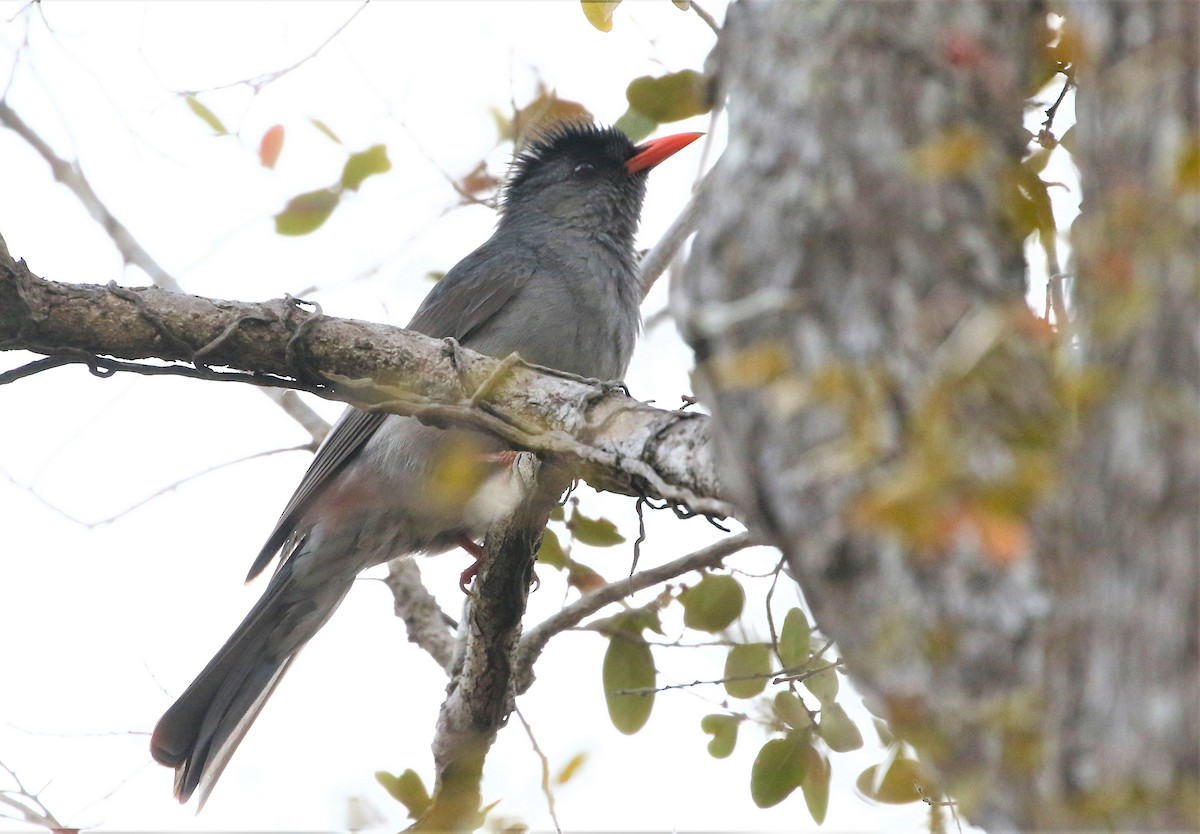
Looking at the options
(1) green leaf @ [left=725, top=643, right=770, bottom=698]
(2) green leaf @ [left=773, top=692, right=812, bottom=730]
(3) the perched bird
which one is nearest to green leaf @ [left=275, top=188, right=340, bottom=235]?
(3) the perched bird

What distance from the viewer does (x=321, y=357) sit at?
11.3 feet

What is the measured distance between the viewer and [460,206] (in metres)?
6.22

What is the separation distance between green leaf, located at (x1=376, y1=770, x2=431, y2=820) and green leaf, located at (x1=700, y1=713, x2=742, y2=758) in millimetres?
1093

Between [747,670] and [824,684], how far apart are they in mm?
343

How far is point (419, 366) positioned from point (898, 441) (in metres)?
2.26

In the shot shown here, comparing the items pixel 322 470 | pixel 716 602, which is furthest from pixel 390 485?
pixel 716 602

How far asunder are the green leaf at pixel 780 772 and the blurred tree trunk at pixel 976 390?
8.03 feet

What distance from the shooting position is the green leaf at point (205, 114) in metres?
5.43

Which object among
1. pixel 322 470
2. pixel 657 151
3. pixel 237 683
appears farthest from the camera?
pixel 657 151

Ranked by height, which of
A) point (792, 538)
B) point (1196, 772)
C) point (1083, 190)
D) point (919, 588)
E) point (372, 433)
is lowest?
point (1196, 772)

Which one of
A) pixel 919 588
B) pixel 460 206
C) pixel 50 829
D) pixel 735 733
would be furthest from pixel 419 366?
pixel 460 206

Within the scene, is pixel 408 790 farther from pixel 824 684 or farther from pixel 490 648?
pixel 824 684

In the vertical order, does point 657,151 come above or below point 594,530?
above

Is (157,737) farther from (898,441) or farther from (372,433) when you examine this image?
(898,441)
